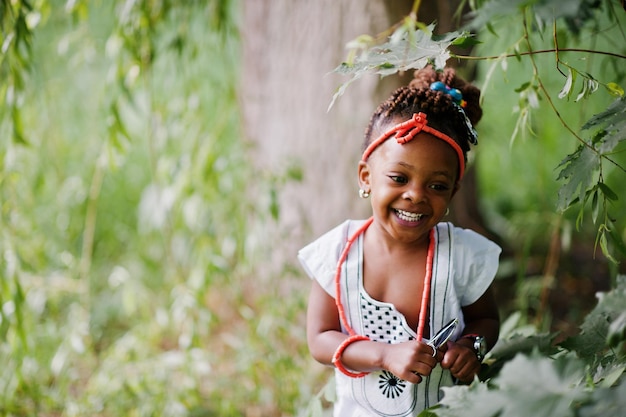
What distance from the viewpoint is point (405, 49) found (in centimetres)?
125

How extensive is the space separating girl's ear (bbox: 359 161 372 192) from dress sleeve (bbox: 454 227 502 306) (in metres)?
0.24

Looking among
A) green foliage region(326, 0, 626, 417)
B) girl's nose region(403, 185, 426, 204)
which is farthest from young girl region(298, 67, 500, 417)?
green foliage region(326, 0, 626, 417)

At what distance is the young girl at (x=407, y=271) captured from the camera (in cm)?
137

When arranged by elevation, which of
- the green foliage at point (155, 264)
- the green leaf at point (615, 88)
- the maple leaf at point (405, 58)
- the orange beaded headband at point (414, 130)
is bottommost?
the green foliage at point (155, 264)

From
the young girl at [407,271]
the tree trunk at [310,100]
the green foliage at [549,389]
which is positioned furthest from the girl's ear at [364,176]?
the tree trunk at [310,100]

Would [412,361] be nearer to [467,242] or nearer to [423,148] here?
[467,242]

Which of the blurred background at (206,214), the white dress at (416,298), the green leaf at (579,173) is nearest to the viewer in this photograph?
the green leaf at (579,173)

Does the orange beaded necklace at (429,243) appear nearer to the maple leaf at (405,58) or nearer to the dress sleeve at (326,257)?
the dress sleeve at (326,257)

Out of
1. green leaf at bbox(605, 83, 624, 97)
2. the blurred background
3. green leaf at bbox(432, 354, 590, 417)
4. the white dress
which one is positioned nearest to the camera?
green leaf at bbox(432, 354, 590, 417)

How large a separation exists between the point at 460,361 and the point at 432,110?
1.75 ft

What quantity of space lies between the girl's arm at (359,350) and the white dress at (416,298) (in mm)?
47

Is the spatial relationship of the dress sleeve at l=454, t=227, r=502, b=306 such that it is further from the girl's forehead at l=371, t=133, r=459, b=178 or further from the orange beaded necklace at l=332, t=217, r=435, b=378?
the girl's forehead at l=371, t=133, r=459, b=178

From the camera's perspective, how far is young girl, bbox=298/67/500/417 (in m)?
1.37

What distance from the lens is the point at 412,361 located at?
4.33 feet
